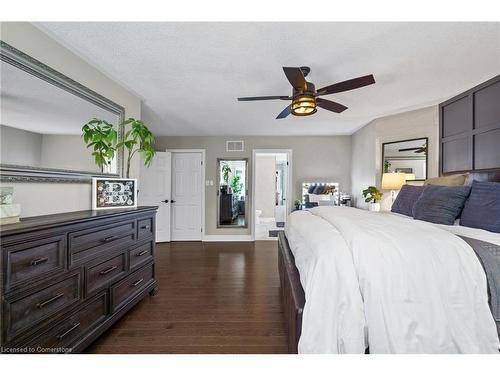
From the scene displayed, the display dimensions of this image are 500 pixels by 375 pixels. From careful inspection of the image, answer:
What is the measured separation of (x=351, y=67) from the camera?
2264mm

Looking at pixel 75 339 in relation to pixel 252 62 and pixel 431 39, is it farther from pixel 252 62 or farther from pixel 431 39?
pixel 431 39

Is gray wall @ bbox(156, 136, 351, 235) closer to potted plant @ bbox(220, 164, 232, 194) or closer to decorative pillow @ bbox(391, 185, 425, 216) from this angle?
potted plant @ bbox(220, 164, 232, 194)

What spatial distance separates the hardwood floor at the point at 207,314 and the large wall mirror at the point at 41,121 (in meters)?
1.40

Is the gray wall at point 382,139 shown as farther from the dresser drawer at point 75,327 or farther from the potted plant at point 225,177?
the dresser drawer at point 75,327

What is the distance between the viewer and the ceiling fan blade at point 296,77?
182cm

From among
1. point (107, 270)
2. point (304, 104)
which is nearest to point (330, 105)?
point (304, 104)

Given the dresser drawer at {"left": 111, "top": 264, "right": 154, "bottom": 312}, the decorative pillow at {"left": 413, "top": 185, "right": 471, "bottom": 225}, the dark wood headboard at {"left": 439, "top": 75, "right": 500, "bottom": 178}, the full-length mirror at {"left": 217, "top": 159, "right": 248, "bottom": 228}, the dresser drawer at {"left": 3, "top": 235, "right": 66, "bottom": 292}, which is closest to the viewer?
the dresser drawer at {"left": 3, "top": 235, "right": 66, "bottom": 292}

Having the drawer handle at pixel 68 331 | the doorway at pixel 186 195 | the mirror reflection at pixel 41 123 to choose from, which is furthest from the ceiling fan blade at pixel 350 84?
the doorway at pixel 186 195

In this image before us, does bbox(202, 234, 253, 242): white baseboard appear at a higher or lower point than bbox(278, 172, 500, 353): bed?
lower

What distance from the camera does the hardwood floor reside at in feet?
5.65

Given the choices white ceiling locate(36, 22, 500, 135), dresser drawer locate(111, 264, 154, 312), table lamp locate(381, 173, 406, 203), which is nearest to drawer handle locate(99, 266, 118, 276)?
dresser drawer locate(111, 264, 154, 312)

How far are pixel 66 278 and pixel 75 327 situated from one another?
13.9 inches

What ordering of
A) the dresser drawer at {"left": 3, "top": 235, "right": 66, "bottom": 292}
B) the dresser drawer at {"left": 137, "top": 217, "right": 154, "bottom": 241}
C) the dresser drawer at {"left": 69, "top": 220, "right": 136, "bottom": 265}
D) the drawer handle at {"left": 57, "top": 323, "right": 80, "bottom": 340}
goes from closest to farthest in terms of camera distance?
the dresser drawer at {"left": 3, "top": 235, "right": 66, "bottom": 292} → the drawer handle at {"left": 57, "top": 323, "right": 80, "bottom": 340} → the dresser drawer at {"left": 69, "top": 220, "right": 136, "bottom": 265} → the dresser drawer at {"left": 137, "top": 217, "right": 154, "bottom": 241}

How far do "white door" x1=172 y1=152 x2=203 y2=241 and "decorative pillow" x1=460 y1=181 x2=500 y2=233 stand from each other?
458cm
